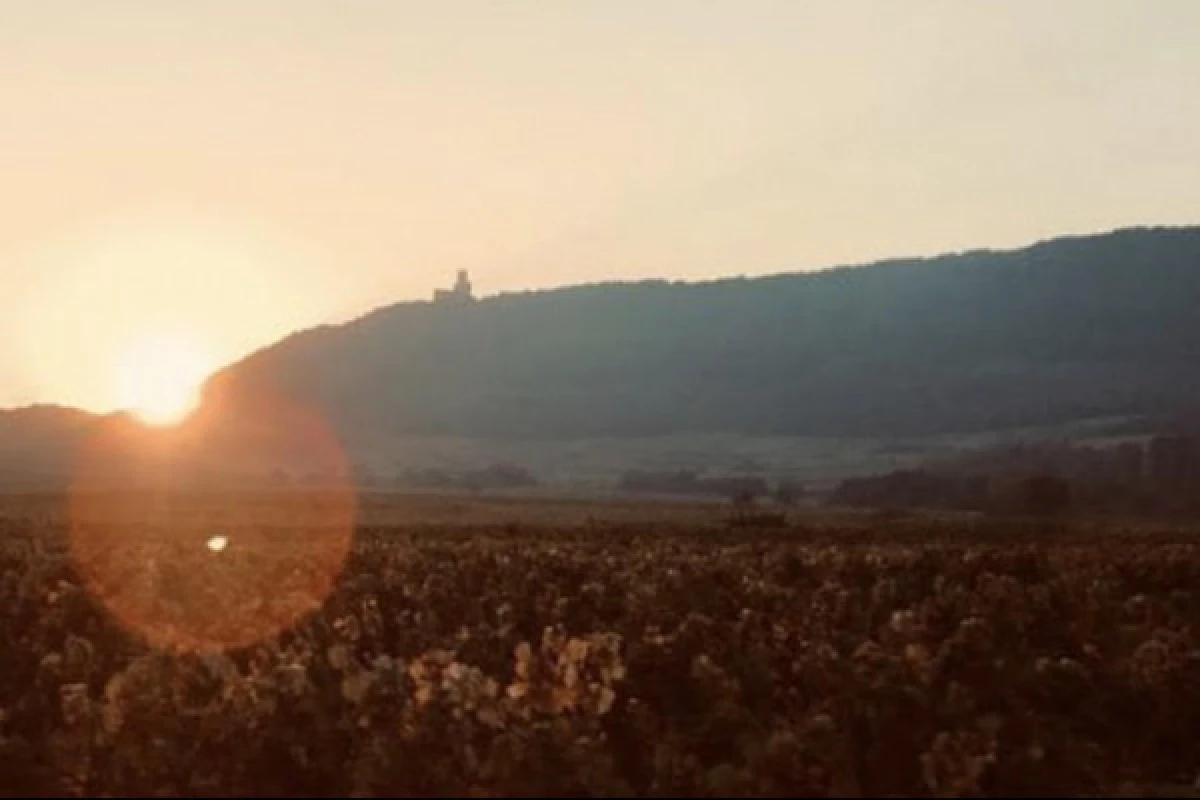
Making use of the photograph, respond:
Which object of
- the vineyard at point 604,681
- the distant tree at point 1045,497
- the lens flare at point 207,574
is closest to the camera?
the vineyard at point 604,681

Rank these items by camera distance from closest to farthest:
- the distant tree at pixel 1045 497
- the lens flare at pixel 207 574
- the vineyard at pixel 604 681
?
the vineyard at pixel 604 681 < the lens flare at pixel 207 574 < the distant tree at pixel 1045 497

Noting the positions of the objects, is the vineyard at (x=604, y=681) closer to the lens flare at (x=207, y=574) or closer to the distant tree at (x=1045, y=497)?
the lens flare at (x=207, y=574)

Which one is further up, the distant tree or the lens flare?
the lens flare

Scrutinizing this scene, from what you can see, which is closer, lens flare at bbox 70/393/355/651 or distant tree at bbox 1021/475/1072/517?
lens flare at bbox 70/393/355/651

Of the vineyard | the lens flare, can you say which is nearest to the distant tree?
the lens flare

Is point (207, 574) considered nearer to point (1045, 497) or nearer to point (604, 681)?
point (604, 681)

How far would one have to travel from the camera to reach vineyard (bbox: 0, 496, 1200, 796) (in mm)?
18656

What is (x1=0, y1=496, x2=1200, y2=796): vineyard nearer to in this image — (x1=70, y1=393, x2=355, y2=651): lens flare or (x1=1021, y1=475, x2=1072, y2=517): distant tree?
(x1=70, y1=393, x2=355, y2=651): lens flare

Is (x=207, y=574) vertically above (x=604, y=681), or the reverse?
(x=207, y=574)

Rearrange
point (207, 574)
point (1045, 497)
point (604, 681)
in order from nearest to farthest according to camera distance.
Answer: point (604, 681)
point (207, 574)
point (1045, 497)

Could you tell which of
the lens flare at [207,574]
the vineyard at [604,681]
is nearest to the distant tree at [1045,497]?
the lens flare at [207,574]

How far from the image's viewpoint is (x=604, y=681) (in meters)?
22.0

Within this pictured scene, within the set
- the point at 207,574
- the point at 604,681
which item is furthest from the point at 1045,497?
the point at 604,681

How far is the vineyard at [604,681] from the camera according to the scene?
18.7 meters
